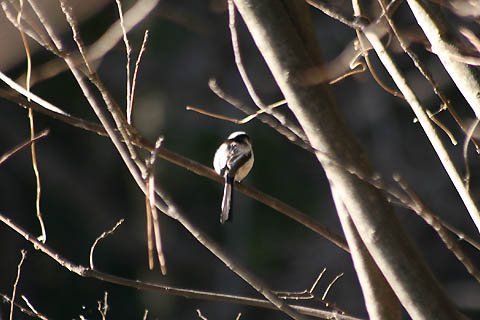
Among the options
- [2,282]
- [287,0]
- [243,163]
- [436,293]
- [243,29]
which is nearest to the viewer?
[436,293]

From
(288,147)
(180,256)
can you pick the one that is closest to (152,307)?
(180,256)

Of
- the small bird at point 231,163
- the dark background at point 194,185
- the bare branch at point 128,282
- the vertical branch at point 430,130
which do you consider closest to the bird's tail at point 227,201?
the small bird at point 231,163

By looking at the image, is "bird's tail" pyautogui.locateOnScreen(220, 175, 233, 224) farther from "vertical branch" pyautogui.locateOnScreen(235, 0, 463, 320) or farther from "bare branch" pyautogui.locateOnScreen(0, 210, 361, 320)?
"vertical branch" pyautogui.locateOnScreen(235, 0, 463, 320)

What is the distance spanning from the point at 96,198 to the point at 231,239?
2087 mm

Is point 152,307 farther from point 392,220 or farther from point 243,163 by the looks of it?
point 392,220

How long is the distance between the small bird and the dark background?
433 cm

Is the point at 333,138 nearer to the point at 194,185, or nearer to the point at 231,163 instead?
the point at 231,163

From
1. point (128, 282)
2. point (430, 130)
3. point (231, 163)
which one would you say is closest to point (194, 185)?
point (231, 163)

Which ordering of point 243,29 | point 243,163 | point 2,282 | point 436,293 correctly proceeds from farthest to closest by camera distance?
point 243,29 < point 2,282 < point 243,163 < point 436,293

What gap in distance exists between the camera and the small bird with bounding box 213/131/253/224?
397 centimetres

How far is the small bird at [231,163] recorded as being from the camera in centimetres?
397

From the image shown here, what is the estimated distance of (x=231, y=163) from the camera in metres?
4.08

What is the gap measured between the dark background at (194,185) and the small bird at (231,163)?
433 cm

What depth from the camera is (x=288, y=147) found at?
31.3 ft
